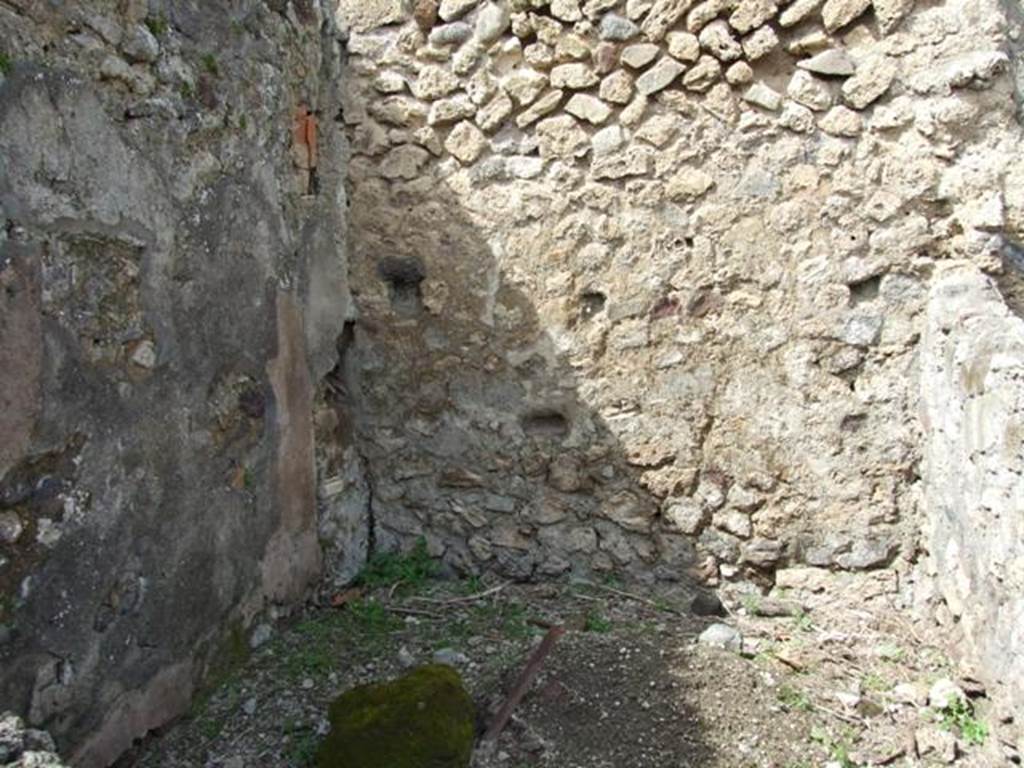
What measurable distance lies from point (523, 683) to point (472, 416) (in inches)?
44.3

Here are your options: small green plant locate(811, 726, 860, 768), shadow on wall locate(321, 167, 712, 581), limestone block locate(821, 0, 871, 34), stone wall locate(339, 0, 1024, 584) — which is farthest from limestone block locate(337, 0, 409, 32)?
small green plant locate(811, 726, 860, 768)

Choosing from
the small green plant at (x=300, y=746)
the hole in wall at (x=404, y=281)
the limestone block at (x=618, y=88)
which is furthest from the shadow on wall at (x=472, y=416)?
the small green plant at (x=300, y=746)

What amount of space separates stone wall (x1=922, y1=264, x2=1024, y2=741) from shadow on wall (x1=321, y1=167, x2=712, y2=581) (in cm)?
88

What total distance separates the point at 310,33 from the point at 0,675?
7.50 ft

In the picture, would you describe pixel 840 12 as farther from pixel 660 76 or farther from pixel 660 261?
pixel 660 261

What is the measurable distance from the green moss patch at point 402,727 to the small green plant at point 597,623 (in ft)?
2.27

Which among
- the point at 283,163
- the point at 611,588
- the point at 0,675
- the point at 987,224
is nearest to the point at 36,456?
the point at 0,675

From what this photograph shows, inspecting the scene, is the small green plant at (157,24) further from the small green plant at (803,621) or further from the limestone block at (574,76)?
the small green plant at (803,621)

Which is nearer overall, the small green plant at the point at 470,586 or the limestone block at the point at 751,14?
the limestone block at the point at 751,14

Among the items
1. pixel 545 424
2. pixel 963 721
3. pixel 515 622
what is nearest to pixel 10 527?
pixel 515 622

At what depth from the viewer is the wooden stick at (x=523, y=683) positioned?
8.54ft

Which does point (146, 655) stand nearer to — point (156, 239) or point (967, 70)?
point (156, 239)

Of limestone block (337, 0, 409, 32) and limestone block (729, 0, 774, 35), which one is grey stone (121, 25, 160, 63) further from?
limestone block (729, 0, 774, 35)

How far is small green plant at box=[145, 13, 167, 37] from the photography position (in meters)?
2.63
